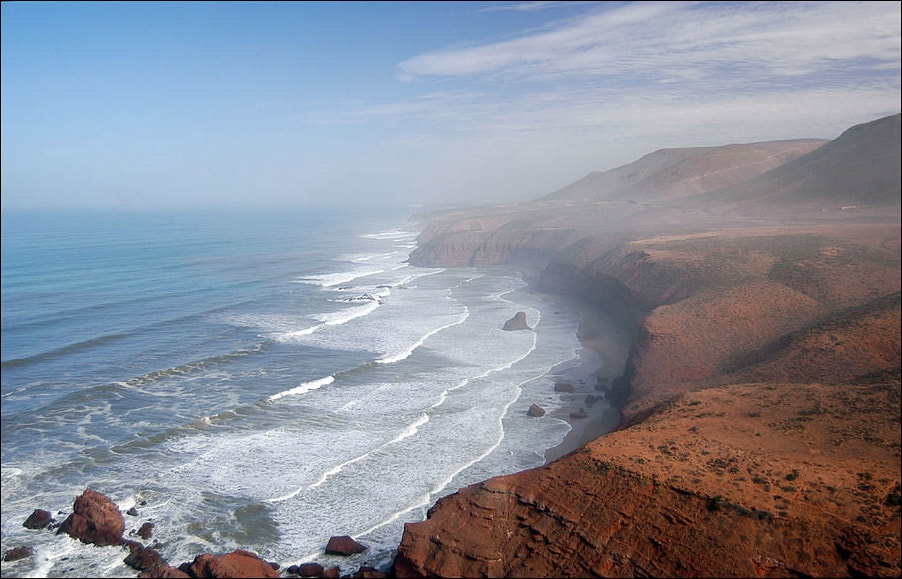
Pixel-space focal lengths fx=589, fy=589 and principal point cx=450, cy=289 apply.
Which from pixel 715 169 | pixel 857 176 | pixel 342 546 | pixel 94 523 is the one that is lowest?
pixel 342 546

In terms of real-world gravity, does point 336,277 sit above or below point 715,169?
below

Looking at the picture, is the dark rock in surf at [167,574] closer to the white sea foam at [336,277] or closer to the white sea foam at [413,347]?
the white sea foam at [413,347]

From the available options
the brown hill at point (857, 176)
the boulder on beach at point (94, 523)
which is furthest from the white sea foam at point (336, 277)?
the brown hill at point (857, 176)

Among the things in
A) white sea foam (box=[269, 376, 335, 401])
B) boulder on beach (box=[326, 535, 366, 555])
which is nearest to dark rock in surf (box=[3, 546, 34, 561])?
boulder on beach (box=[326, 535, 366, 555])

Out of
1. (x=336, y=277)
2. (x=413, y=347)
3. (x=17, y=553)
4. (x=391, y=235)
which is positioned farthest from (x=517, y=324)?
(x=391, y=235)

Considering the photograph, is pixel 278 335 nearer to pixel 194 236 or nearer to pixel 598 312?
pixel 598 312

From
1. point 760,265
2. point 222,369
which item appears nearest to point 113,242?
point 222,369

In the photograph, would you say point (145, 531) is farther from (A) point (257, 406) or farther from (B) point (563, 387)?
(B) point (563, 387)
